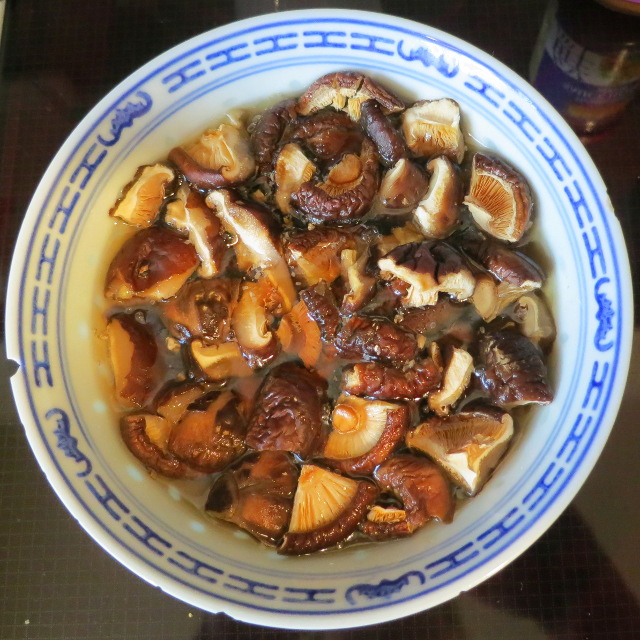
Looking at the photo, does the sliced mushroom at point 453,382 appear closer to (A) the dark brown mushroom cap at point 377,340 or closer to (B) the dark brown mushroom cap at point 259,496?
(A) the dark brown mushroom cap at point 377,340

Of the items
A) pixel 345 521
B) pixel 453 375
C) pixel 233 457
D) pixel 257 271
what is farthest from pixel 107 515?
pixel 453 375

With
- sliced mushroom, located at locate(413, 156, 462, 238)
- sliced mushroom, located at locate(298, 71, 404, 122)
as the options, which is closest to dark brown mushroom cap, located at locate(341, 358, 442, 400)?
sliced mushroom, located at locate(413, 156, 462, 238)

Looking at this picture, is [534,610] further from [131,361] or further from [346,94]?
[346,94]

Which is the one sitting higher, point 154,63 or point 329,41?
point 329,41

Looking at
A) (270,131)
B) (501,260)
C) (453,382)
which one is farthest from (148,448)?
(501,260)

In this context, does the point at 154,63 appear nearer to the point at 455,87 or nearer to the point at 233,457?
the point at 455,87

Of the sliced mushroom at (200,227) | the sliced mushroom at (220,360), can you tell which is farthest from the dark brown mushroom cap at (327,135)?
the sliced mushroom at (220,360)

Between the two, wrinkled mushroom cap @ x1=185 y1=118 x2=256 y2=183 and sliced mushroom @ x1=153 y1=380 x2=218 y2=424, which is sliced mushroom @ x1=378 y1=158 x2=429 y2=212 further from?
sliced mushroom @ x1=153 y1=380 x2=218 y2=424
